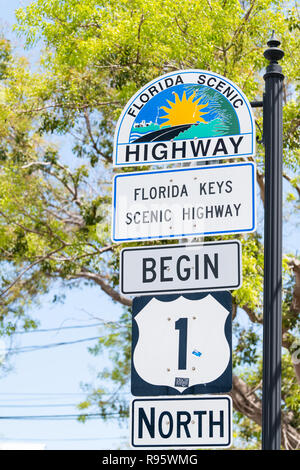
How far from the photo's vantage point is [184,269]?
3.99 m

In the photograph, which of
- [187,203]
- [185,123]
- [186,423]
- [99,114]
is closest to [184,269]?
[187,203]

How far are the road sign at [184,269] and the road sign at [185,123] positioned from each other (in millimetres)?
586

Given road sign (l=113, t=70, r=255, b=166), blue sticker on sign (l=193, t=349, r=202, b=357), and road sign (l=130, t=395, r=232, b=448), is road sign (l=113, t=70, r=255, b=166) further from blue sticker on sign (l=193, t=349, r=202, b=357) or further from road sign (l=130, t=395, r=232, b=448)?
road sign (l=130, t=395, r=232, b=448)

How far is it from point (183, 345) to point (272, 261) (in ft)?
2.14

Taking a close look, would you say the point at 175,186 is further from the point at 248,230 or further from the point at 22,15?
the point at 22,15

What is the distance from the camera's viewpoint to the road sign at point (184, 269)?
393 cm

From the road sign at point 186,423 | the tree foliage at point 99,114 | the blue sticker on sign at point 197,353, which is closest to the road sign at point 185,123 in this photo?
the blue sticker on sign at point 197,353

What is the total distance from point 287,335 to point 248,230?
1131cm

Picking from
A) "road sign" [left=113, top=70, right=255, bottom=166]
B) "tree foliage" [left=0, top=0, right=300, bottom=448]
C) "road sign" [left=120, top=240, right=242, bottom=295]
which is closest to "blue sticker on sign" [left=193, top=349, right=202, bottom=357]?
"road sign" [left=120, top=240, right=242, bottom=295]

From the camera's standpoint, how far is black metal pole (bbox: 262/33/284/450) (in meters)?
3.79

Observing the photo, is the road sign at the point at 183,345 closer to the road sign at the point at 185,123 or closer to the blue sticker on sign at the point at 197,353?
the blue sticker on sign at the point at 197,353

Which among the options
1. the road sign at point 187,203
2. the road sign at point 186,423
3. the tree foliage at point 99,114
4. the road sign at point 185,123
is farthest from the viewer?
the tree foliage at point 99,114

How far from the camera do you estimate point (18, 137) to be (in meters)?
16.7

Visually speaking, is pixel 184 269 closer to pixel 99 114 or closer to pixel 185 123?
pixel 185 123
